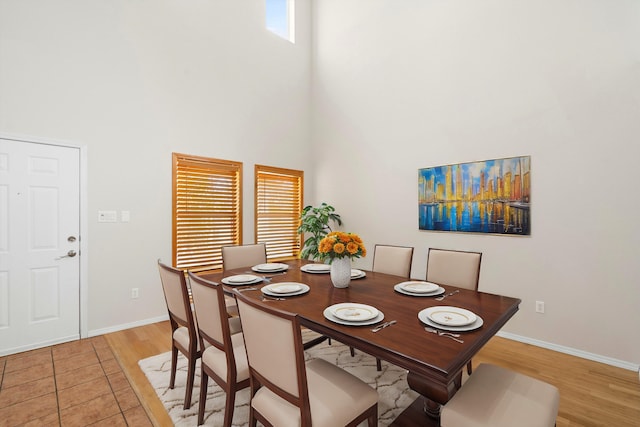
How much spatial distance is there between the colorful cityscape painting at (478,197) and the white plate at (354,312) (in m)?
2.32

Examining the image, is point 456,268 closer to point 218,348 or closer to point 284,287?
point 284,287

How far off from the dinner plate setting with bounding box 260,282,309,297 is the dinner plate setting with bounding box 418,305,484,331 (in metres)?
0.80

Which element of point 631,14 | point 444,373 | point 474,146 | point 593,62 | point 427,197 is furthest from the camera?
point 427,197

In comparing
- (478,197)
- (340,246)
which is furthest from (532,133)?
(340,246)

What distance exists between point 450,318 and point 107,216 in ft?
11.8

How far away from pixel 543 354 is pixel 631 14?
3.10 metres

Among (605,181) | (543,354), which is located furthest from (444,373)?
(605,181)

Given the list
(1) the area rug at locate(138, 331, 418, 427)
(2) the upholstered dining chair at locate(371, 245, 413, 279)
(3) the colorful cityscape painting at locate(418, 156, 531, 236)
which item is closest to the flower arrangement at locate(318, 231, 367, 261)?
(2) the upholstered dining chair at locate(371, 245, 413, 279)

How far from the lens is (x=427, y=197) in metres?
3.81

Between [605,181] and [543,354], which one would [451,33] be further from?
[543,354]

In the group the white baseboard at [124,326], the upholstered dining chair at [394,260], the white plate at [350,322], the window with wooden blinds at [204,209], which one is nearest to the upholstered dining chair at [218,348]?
the white plate at [350,322]

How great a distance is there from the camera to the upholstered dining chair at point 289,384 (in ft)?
3.97

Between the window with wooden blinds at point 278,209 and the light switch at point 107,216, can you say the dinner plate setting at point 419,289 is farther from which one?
the light switch at point 107,216

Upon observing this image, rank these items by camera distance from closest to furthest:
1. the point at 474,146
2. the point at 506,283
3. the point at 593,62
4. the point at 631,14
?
the point at 631,14
the point at 593,62
the point at 506,283
the point at 474,146
